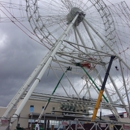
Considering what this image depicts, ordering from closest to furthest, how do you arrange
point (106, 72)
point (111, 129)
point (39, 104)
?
point (111, 129), point (106, 72), point (39, 104)

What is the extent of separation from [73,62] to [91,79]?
13.4ft

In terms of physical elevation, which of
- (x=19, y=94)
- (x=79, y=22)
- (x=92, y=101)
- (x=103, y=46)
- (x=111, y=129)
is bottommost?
(x=111, y=129)

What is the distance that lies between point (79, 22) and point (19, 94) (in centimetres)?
1559

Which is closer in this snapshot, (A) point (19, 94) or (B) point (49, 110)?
(A) point (19, 94)

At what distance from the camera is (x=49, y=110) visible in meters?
45.7

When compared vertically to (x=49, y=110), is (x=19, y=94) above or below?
below

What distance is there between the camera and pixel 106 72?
31.0 meters

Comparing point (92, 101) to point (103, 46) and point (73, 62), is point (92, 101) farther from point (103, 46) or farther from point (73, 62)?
point (103, 46)

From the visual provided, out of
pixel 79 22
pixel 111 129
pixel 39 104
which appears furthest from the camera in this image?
pixel 39 104

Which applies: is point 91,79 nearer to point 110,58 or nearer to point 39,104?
point 110,58

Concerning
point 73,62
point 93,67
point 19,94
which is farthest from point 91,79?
point 19,94

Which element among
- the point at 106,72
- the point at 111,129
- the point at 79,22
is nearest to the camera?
the point at 111,129

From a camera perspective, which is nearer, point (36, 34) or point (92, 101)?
point (36, 34)

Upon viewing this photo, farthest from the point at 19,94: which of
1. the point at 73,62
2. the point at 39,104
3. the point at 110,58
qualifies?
the point at 39,104
